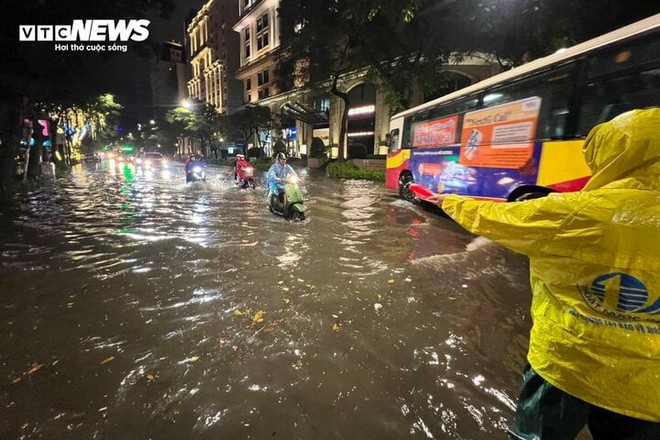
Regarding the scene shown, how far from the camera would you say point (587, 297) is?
146 centimetres

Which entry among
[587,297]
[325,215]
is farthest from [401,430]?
[325,215]

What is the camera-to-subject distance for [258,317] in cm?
400

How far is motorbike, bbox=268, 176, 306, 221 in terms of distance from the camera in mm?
8875

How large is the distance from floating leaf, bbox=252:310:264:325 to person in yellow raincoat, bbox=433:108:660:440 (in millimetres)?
2894

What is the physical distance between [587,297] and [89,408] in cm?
330

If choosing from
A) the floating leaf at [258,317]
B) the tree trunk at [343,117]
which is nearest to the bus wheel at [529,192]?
the floating leaf at [258,317]

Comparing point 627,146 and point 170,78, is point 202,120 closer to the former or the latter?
point 627,146

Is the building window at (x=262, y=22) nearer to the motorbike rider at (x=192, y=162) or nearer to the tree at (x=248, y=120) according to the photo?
the tree at (x=248, y=120)

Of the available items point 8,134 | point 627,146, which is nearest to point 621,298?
point 627,146

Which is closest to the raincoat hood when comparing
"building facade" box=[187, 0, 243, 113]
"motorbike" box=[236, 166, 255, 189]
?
"motorbike" box=[236, 166, 255, 189]

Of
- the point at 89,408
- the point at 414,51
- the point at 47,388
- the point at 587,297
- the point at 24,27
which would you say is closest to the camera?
the point at 587,297

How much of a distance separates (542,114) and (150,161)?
115 ft

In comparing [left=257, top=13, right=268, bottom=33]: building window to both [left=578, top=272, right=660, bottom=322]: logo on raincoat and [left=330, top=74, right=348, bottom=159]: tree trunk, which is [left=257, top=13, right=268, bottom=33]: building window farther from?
[left=578, top=272, right=660, bottom=322]: logo on raincoat

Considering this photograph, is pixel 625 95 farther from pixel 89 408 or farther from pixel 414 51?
pixel 414 51
